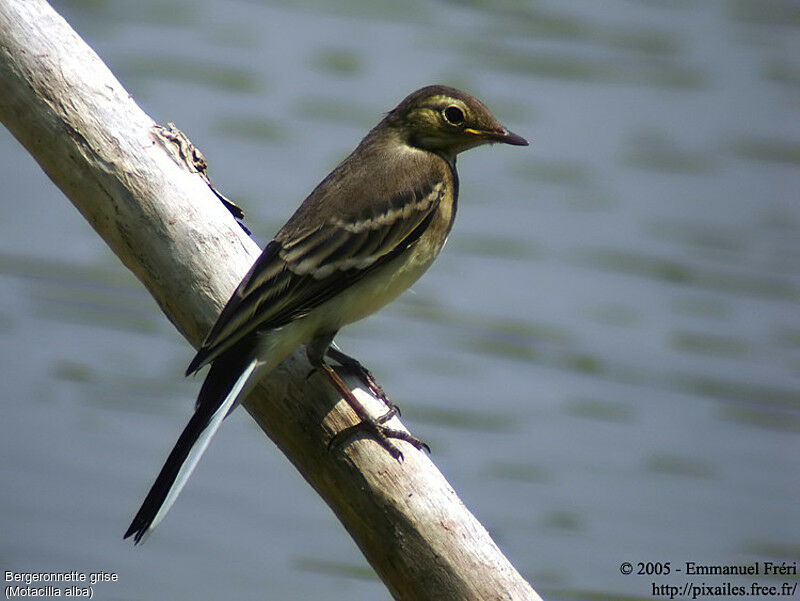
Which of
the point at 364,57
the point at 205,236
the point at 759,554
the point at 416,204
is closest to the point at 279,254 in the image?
the point at 205,236

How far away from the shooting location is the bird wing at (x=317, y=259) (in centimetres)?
415

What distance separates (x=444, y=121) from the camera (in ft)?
16.3

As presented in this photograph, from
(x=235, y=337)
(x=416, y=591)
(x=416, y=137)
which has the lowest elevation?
(x=416, y=591)

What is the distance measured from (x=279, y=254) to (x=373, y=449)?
77 cm

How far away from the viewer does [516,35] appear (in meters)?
11.8

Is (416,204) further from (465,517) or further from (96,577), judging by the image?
(96,577)

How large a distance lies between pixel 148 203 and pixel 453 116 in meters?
1.32

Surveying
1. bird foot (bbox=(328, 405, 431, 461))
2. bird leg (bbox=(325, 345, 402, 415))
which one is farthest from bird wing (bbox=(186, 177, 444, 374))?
bird foot (bbox=(328, 405, 431, 461))

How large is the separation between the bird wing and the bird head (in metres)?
0.22

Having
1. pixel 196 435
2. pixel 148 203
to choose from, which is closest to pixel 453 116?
pixel 148 203

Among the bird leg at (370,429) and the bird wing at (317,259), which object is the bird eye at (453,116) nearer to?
the bird wing at (317,259)

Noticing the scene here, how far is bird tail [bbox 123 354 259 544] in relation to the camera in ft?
12.8

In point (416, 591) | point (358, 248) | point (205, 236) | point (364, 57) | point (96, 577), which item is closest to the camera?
point (416, 591)

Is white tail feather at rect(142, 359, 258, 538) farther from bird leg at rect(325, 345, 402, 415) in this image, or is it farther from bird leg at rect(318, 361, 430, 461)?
bird leg at rect(325, 345, 402, 415)
